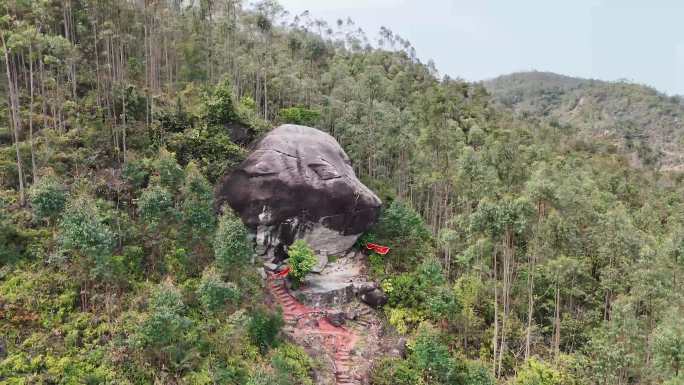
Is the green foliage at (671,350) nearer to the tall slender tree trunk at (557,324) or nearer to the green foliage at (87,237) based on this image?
the tall slender tree trunk at (557,324)

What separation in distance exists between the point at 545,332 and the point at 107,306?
18.1 m

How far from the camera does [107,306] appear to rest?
15.6 metres

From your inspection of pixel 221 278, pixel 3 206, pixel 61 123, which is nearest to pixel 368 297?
pixel 221 278

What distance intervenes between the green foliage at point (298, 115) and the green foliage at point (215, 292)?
15084 mm

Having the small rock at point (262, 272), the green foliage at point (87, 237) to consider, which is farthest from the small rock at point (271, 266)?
the green foliage at point (87, 237)

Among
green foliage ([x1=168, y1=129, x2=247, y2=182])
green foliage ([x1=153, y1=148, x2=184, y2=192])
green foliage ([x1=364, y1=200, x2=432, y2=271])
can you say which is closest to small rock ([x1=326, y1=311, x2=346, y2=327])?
green foliage ([x1=364, y1=200, x2=432, y2=271])

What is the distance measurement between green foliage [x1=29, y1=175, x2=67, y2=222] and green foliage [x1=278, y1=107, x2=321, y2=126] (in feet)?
48.1

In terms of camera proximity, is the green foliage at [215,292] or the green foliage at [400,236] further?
the green foliage at [400,236]

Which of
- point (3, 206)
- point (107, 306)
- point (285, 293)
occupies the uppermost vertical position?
point (3, 206)

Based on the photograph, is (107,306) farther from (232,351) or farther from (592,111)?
(592,111)

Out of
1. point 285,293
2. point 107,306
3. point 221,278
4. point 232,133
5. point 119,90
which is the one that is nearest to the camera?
point 107,306

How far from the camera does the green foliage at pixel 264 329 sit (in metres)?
16.4

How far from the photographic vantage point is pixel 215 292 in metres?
15.1

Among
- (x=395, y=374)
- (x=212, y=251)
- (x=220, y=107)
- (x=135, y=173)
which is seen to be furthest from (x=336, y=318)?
(x=220, y=107)
